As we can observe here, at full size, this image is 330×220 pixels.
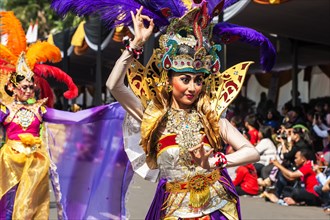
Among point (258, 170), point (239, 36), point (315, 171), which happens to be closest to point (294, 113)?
point (258, 170)

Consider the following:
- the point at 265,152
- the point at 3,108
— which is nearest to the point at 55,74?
the point at 3,108

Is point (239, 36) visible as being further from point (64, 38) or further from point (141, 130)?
point (64, 38)

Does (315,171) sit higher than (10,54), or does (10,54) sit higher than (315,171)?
(10,54)

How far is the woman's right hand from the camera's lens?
3932mm

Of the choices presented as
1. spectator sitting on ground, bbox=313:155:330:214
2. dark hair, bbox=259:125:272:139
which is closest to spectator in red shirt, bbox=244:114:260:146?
dark hair, bbox=259:125:272:139

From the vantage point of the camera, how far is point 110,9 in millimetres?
4254

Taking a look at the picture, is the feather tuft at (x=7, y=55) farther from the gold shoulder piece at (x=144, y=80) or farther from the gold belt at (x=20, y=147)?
the gold shoulder piece at (x=144, y=80)

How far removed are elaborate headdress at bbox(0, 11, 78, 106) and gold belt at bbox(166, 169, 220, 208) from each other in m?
3.21

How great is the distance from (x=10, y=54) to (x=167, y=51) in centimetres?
343

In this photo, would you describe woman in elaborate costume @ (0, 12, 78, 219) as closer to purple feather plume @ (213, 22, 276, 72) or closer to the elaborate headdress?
the elaborate headdress

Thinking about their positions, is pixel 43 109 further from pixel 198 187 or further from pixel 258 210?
pixel 258 210

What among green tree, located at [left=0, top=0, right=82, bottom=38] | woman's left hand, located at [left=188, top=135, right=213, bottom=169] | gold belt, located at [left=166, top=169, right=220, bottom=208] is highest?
woman's left hand, located at [left=188, top=135, right=213, bottom=169]

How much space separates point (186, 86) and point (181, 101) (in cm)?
10

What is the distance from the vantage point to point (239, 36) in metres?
4.44
